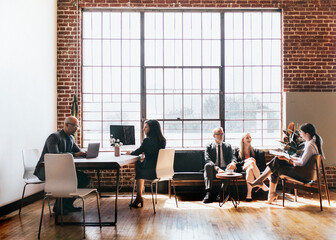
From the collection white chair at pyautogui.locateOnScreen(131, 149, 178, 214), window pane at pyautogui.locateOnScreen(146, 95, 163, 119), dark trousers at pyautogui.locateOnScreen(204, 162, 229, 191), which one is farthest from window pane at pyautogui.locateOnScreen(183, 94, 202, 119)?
white chair at pyautogui.locateOnScreen(131, 149, 178, 214)

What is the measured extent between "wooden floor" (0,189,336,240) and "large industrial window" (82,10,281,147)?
2.00 m

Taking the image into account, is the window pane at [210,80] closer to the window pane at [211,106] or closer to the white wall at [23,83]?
the window pane at [211,106]

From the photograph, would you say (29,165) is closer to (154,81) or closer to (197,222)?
(197,222)

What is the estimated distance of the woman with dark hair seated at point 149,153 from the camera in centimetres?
542

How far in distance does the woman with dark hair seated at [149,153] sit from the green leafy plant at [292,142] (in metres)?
2.52

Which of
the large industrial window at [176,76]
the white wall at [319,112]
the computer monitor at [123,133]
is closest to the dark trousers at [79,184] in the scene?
the computer monitor at [123,133]

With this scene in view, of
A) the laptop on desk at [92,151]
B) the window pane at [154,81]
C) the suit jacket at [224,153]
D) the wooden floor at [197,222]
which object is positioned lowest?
the wooden floor at [197,222]

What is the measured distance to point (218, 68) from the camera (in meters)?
7.38

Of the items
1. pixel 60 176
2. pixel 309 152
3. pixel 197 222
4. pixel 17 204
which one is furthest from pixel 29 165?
pixel 309 152

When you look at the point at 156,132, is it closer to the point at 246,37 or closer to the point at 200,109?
the point at 200,109

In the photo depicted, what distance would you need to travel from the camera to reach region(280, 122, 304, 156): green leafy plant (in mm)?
6363

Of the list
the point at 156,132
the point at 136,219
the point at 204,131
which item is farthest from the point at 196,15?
the point at 136,219

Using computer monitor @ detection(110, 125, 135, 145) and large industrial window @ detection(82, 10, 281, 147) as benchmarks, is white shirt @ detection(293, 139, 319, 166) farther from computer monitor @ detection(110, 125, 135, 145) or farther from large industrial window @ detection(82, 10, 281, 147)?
computer monitor @ detection(110, 125, 135, 145)

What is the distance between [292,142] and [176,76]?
270cm
